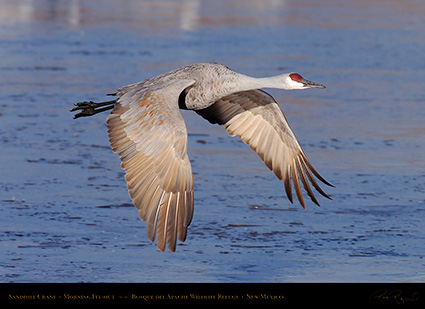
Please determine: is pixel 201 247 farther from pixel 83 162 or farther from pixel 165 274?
pixel 83 162

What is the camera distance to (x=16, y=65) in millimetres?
13805

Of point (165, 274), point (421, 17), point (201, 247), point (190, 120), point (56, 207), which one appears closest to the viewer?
point (165, 274)

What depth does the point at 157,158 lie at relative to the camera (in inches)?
233

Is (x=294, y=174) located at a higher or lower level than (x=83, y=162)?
higher

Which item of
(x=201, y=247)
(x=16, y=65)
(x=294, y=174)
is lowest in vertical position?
(x=16, y=65)

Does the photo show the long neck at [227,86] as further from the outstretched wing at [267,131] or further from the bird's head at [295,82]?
the outstretched wing at [267,131]

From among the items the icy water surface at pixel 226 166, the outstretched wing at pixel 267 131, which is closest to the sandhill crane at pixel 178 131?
the outstretched wing at pixel 267 131

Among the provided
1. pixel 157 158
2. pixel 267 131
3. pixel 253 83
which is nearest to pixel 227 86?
pixel 253 83

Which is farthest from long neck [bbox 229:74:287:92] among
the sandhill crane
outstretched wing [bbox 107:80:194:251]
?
outstretched wing [bbox 107:80:194:251]

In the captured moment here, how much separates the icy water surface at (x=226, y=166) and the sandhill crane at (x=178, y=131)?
663 mm

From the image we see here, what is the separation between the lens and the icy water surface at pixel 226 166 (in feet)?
21.2

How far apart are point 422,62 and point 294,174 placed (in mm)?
7953

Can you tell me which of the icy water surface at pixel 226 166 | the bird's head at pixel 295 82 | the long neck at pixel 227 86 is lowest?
the icy water surface at pixel 226 166

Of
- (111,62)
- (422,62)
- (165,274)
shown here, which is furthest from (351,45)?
(165,274)
